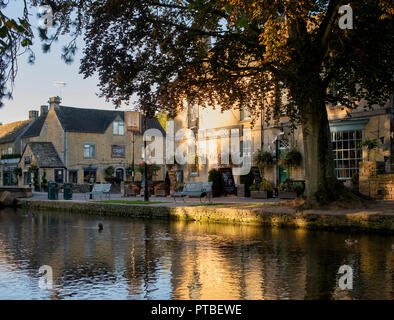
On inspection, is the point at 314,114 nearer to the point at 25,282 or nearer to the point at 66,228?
the point at 66,228

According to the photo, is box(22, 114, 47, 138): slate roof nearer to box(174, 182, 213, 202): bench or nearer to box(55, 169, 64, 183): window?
box(55, 169, 64, 183): window

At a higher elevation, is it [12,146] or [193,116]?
[193,116]

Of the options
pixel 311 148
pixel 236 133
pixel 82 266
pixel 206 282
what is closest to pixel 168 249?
pixel 82 266

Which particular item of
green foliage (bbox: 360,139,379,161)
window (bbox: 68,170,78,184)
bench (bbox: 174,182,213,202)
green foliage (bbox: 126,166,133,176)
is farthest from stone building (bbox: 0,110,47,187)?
green foliage (bbox: 360,139,379,161)

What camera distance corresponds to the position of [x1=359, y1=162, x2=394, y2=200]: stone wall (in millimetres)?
20234

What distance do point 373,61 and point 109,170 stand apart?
47055mm

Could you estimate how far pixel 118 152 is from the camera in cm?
6072

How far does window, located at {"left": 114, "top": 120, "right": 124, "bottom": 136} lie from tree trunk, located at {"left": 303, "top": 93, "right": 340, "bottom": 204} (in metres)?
45.7

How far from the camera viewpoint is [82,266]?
8.61 metres

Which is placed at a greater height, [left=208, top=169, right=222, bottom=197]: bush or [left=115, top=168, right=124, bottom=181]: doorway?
[left=115, top=168, right=124, bottom=181]: doorway

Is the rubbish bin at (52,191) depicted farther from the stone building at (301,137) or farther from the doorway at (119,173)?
the doorway at (119,173)

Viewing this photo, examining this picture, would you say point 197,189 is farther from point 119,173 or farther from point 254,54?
point 119,173

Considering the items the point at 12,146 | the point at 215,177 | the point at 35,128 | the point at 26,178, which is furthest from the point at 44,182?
the point at 215,177

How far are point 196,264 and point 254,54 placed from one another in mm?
11338
